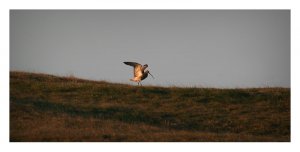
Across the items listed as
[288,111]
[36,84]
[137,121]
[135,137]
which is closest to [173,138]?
[135,137]

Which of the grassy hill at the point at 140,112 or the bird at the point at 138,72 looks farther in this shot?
the bird at the point at 138,72

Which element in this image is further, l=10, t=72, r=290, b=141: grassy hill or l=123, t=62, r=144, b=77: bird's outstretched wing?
l=123, t=62, r=144, b=77: bird's outstretched wing

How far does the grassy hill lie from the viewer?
2748 cm

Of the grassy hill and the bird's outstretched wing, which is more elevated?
the bird's outstretched wing

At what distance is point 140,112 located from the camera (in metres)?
32.8

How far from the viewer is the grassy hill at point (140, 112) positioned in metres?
27.5

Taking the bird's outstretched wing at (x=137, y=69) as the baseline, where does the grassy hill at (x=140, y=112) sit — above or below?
below

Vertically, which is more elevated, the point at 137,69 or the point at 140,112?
the point at 137,69

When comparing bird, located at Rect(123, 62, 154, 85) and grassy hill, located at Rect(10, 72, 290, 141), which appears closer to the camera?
grassy hill, located at Rect(10, 72, 290, 141)

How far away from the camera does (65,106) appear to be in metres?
33.4

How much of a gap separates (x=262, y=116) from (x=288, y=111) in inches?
74.4

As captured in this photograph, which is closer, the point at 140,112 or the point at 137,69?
the point at 140,112

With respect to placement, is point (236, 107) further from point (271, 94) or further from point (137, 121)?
point (137, 121)
